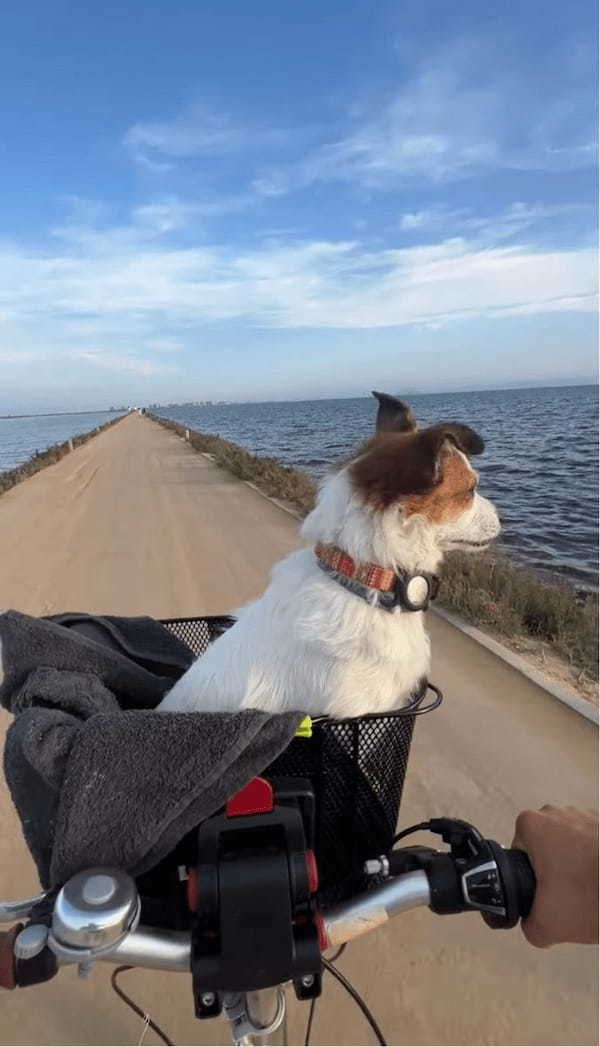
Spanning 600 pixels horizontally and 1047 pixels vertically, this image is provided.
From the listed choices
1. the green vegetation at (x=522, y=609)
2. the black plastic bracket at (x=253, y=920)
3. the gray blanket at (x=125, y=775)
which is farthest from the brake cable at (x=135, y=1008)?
the green vegetation at (x=522, y=609)

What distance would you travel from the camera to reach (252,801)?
1.12 meters

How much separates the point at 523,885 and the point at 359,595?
3.01 feet

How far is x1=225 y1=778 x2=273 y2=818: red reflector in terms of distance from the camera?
111cm

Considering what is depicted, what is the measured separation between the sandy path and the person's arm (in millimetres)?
1666

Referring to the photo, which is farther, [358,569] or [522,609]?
[522,609]

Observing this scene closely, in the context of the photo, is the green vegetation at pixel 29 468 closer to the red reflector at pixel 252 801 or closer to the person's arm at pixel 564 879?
the red reflector at pixel 252 801

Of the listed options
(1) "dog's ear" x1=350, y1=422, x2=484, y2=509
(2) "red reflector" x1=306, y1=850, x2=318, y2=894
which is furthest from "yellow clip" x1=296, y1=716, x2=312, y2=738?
(1) "dog's ear" x1=350, y1=422, x2=484, y2=509

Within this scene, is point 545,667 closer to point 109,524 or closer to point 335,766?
point 335,766

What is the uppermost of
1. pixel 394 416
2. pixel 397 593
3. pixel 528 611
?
pixel 394 416

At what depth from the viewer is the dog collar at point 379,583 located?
70.4 inches

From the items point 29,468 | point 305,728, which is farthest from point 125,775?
point 29,468

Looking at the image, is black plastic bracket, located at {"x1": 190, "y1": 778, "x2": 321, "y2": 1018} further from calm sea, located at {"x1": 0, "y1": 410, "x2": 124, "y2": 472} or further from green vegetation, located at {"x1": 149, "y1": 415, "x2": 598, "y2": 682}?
calm sea, located at {"x1": 0, "y1": 410, "x2": 124, "y2": 472}

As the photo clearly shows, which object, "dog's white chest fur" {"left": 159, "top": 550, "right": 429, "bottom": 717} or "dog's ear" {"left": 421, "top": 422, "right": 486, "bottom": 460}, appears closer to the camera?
"dog's white chest fur" {"left": 159, "top": 550, "right": 429, "bottom": 717}

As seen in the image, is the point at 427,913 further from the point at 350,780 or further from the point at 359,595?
the point at 359,595
